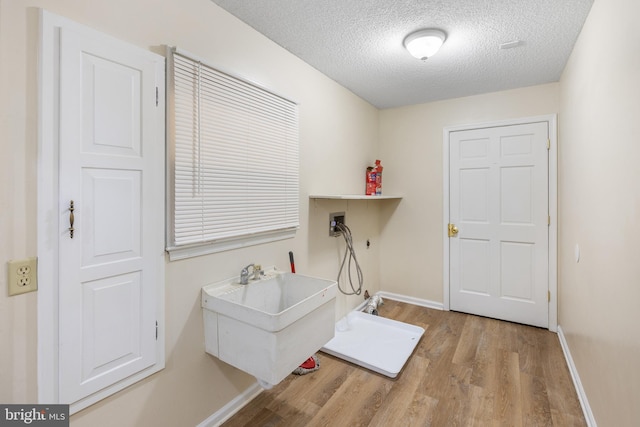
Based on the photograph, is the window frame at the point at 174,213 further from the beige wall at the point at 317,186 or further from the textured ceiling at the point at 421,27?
the textured ceiling at the point at 421,27

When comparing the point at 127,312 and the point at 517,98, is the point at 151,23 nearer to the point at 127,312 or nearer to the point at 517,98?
the point at 127,312

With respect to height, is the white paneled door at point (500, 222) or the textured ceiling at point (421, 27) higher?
the textured ceiling at point (421, 27)

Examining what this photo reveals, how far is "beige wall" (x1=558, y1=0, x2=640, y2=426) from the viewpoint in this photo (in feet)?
3.91

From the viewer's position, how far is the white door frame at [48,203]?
1.09 m

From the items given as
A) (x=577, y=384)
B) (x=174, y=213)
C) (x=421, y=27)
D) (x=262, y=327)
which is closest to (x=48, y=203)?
(x=174, y=213)

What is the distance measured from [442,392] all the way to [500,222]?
1881 millimetres

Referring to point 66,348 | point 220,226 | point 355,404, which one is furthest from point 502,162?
point 66,348

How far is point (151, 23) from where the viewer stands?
56.4 inches

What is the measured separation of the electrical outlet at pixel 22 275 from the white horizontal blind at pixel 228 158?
1.73 feet

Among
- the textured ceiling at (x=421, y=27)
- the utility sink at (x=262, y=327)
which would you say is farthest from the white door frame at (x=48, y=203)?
the textured ceiling at (x=421, y=27)

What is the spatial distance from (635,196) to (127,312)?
212 centimetres

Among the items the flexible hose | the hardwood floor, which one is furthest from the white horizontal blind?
the hardwood floor

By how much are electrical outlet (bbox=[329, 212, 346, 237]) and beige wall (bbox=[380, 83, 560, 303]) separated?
1.06 m

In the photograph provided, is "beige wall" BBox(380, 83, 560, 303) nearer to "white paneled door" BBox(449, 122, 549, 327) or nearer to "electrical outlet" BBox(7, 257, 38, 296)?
"white paneled door" BBox(449, 122, 549, 327)
